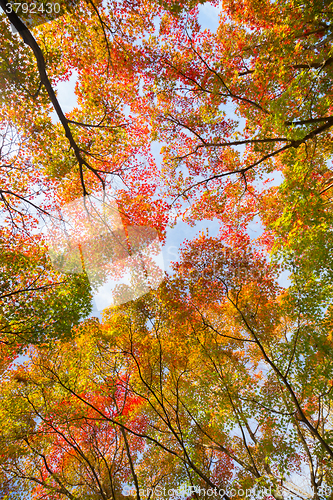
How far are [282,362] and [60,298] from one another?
7747 mm

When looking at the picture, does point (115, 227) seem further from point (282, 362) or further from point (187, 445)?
point (187, 445)

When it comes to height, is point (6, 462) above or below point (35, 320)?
below

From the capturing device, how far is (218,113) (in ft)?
24.8

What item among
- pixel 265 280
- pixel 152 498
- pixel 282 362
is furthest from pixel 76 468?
pixel 265 280

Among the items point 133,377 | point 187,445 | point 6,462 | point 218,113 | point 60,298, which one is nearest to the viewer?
point 60,298

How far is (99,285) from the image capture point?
924 cm

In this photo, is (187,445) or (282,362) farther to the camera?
(187,445)

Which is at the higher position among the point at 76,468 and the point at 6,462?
the point at 6,462

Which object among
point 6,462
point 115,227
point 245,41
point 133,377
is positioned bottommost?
point 6,462

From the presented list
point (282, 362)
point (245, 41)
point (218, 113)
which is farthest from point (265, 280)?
point (245, 41)

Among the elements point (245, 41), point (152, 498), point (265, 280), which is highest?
point (245, 41)

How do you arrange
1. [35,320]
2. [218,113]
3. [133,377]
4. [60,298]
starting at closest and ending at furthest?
[35,320], [60,298], [218,113], [133,377]

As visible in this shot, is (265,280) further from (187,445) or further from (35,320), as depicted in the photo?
(35,320)

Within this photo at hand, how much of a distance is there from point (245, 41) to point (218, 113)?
123 inches
